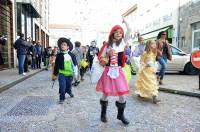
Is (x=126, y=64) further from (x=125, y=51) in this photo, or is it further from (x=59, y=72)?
(x=59, y=72)

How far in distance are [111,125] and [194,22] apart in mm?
15891

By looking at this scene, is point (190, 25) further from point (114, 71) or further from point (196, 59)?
point (114, 71)

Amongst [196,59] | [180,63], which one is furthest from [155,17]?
[196,59]

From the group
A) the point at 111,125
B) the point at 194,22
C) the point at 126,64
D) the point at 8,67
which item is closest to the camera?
the point at 111,125

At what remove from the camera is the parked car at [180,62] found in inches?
606

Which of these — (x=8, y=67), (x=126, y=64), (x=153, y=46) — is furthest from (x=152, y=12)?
(x=126, y=64)

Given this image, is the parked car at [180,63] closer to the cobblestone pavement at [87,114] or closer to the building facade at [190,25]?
the building facade at [190,25]

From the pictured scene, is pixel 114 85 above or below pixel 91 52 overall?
below

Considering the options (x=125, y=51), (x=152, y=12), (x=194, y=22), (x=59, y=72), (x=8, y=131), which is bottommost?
(x=8, y=131)

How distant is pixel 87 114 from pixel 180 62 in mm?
10415

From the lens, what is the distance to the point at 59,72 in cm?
720

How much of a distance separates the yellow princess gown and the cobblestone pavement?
0.78ft

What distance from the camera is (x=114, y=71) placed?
16.9 feet

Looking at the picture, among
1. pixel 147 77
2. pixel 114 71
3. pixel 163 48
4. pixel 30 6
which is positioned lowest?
pixel 147 77
